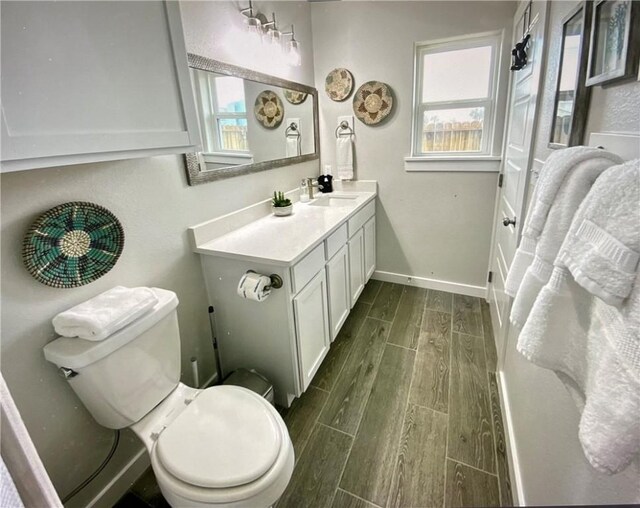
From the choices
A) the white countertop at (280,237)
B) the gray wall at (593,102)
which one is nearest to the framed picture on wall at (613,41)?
the gray wall at (593,102)

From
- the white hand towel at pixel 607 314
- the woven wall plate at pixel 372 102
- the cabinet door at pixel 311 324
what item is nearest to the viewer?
the white hand towel at pixel 607 314

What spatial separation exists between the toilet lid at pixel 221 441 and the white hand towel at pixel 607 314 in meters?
0.88

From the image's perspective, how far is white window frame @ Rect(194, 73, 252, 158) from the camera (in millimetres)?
1574

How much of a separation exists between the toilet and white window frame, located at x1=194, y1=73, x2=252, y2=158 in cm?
83

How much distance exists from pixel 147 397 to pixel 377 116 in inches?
92.7

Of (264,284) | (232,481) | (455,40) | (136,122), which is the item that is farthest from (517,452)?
(455,40)

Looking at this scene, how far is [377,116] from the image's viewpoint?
2494 millimetres

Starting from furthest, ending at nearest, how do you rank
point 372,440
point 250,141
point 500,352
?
point 250,141, point 500,352, point 372,440

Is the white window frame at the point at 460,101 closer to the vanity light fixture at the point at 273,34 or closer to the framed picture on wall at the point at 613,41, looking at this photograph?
the vanity light fixture at the point at 273,34

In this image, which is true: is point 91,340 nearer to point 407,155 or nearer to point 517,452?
point 517,452

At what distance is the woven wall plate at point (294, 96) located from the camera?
225cm

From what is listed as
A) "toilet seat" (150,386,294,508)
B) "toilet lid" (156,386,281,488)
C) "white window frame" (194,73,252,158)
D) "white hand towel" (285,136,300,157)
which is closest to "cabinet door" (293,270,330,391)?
"toilet lid" (156,386,281,488)

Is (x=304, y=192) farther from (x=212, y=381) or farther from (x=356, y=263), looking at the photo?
(x=212, y=381)

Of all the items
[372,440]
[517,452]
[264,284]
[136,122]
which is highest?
[136,122]
